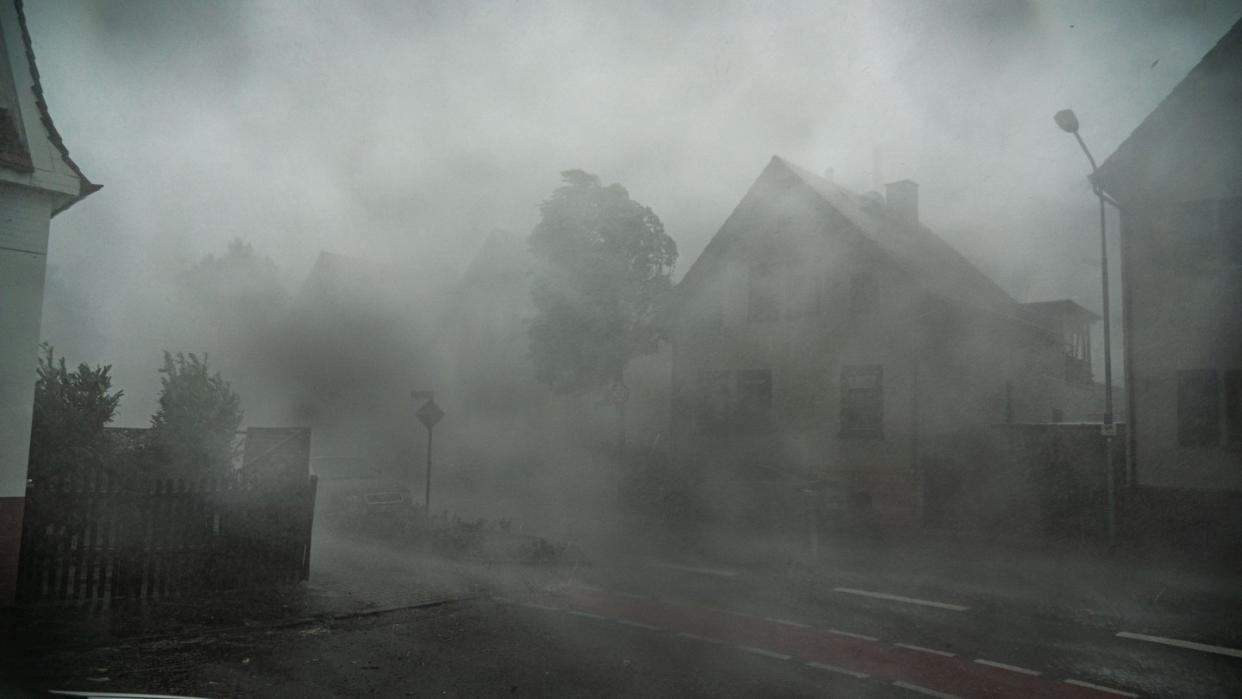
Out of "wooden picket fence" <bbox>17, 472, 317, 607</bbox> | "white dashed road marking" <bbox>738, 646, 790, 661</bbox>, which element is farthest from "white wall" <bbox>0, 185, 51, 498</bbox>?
"white dashed road marking" <bbox>738, 646, 790, 661</bbox>

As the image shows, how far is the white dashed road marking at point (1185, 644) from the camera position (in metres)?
4.21

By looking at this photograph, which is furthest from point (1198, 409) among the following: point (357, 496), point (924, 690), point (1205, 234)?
point (357, 496)

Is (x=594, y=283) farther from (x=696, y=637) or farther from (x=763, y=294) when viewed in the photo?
(x=696, y=637)

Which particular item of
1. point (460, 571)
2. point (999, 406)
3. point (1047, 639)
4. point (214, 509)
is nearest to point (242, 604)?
point (214, 509)

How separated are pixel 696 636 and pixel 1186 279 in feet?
22.0

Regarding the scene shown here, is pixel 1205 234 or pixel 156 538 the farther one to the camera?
pixel 1205 234

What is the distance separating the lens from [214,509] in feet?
15.1

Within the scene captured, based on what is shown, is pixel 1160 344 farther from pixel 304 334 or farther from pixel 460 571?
pixel 304 334

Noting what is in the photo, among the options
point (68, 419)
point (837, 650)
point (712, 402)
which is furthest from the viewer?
point (712, 402)

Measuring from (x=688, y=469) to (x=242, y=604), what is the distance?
6635 millimetres

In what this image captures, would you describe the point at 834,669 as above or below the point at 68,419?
below

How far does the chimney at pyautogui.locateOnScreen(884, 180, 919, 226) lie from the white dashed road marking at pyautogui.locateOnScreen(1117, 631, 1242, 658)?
9809mm

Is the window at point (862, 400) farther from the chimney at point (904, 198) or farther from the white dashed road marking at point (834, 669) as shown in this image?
the white dashed road marking at point (834, 669)

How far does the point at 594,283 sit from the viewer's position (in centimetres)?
988
